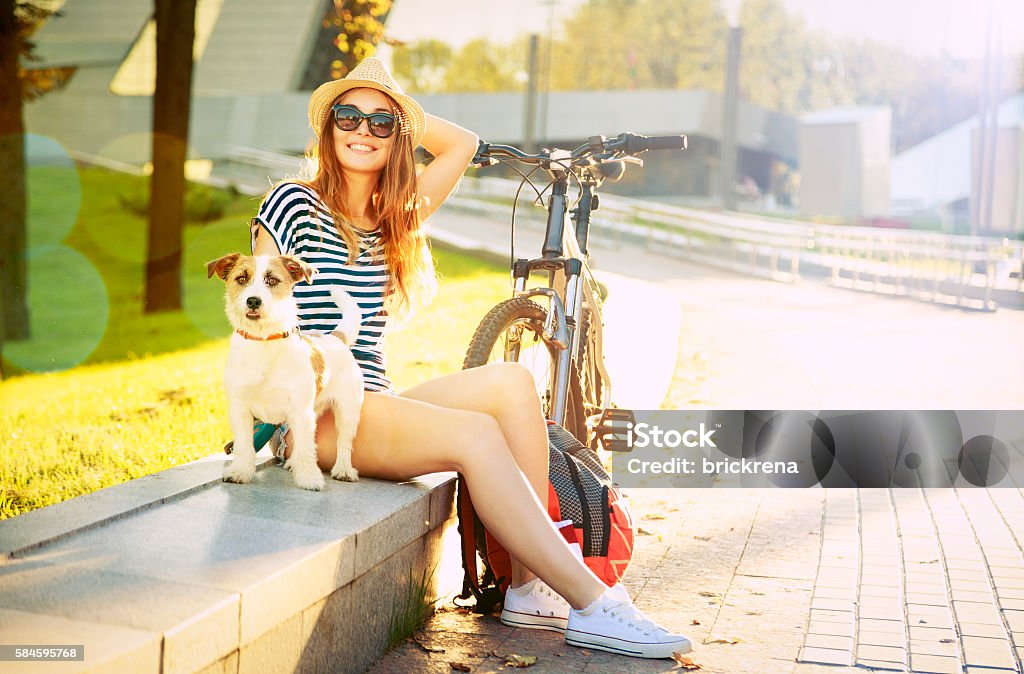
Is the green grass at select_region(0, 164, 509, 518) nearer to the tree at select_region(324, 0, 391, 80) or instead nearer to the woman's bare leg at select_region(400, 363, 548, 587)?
the woman's bare leg at select_region(400, 363, 548, 587)

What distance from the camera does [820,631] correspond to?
3850mm

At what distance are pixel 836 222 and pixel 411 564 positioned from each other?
35.5 metres

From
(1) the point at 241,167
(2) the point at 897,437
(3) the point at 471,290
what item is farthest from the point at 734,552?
(1) the point at 241,167

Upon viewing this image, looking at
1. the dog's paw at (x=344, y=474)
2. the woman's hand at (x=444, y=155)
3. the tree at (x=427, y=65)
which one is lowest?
the dog's paw at (x=344, y=474)

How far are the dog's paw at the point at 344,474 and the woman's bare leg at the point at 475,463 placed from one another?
56mm

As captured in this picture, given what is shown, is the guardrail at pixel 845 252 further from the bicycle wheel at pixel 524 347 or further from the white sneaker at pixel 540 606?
the white sneaker at pixel 540 606

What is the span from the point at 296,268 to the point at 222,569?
1.05 meters

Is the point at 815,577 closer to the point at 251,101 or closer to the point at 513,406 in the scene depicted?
the point at 513,406

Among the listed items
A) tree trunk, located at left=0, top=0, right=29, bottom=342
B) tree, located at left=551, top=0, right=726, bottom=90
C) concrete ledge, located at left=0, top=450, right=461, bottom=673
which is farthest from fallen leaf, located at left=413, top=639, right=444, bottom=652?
tree, located at left=551, top=0, right=726, bottom=90

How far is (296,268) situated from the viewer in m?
3.43

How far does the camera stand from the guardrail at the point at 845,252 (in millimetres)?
17531

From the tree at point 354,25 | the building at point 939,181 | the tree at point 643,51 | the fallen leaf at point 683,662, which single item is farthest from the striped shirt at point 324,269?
the tree at point 643,51

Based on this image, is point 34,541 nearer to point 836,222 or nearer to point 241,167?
point 241,167

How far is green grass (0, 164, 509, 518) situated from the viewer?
18.7 feet
